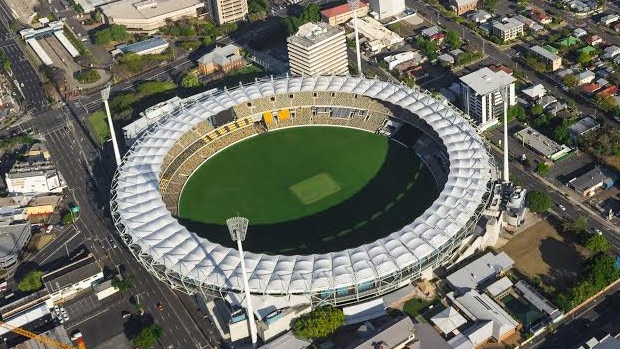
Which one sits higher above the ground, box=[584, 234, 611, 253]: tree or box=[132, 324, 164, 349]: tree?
box=[132, 324, 164, 349]: tree

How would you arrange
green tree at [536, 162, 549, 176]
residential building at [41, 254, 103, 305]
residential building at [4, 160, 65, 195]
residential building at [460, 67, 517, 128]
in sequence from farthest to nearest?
residential building at [460, 67, 517, 128] < residential building at [4, 160, 65, 195] < green tree at [536, 162, 549, 176] < residential building at [41, 254, 103, 305]

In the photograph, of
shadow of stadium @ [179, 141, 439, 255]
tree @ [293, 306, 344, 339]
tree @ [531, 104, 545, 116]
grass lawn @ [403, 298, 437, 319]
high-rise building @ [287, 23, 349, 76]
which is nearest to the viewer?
tree @ [293, 306, 344, 339]

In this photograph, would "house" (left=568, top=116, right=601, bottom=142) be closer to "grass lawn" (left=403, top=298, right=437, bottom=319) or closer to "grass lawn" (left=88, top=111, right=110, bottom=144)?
"grass lawn" (left=403, top=298, right=437, bottom=319)

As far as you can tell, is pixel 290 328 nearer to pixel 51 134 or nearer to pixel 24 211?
pixel 24 211

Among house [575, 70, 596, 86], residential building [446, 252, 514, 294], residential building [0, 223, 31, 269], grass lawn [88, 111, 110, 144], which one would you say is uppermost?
grass lawn [88, 111, 110, 144]

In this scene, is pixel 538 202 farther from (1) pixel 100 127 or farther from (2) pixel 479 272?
(1) pixel 100 127

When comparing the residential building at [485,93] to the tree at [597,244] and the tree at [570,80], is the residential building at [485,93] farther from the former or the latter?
the tree at [597,244]

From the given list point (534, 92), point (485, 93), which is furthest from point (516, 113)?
point (485, 93)

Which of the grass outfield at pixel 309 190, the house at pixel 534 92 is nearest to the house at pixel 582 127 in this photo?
the house at pixel 534 92

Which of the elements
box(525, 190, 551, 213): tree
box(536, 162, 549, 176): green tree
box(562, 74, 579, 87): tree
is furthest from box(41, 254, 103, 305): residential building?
box(562, 74, 579, 87): tree
